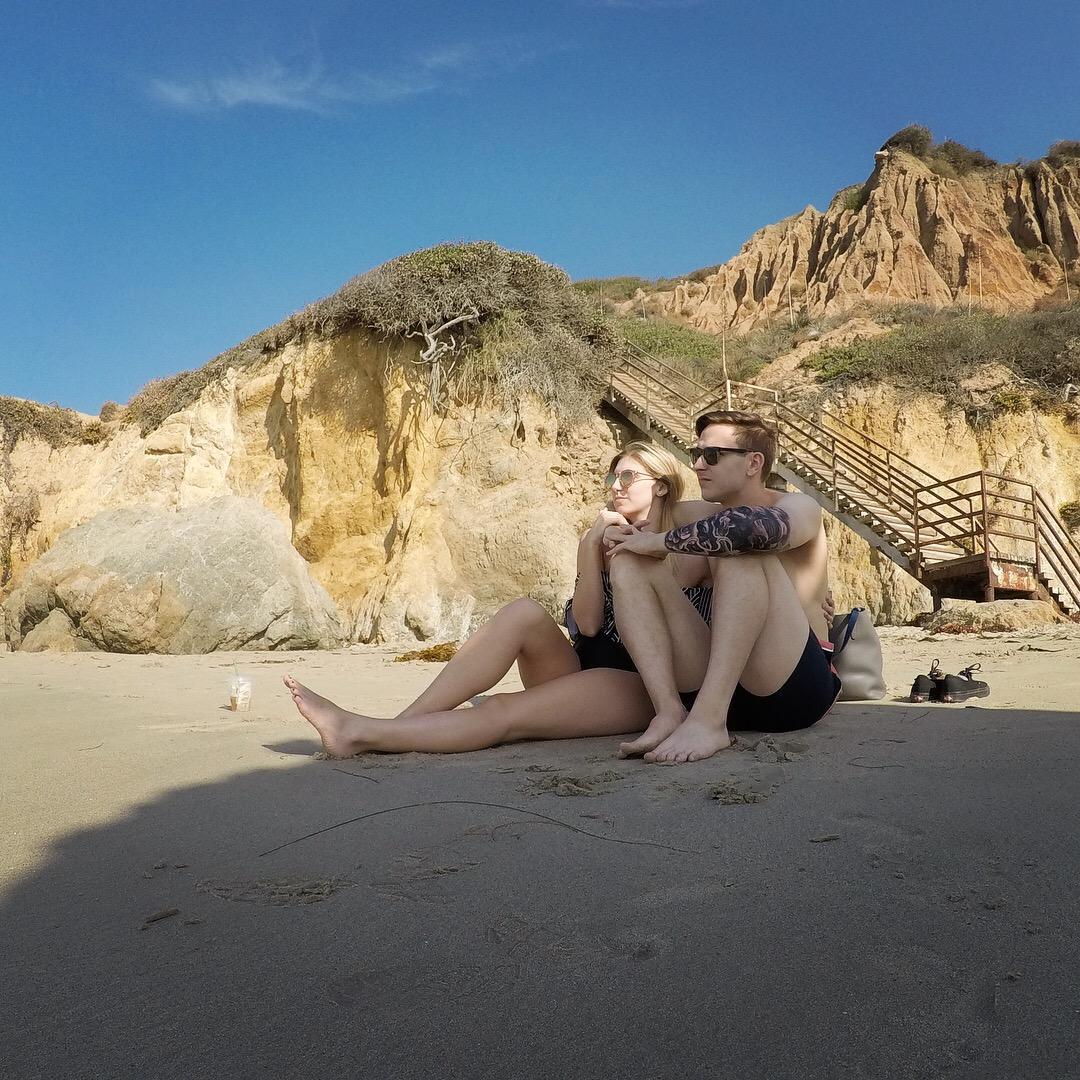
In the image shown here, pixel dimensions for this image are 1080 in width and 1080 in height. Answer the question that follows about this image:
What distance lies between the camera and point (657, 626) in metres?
2.65

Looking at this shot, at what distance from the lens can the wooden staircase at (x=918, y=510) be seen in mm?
11023

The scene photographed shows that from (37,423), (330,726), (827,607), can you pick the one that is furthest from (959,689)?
(37,423)

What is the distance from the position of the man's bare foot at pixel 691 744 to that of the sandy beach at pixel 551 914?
0.22ft

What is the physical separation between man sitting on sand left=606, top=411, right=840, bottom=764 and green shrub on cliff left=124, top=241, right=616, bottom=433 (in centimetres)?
1007

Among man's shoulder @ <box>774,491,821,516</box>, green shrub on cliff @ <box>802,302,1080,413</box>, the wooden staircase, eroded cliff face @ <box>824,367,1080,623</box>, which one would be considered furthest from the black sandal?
green shrub on cliff @ <box>802,302,1080,413</box>

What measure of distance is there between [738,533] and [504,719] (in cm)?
101

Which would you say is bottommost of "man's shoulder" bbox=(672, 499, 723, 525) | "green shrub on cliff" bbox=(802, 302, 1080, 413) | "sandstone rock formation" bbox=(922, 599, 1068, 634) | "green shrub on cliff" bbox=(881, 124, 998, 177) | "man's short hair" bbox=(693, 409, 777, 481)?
"sandstone rock formation" bbox=(922, 599, 1068, 634)

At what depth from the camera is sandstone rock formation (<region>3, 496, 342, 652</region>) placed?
320 inches

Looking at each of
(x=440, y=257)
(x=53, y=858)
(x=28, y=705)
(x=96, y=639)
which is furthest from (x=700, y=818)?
(x=440, y=257)

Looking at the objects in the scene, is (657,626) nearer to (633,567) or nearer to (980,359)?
(633,567)

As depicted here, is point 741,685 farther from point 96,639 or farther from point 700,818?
Answer: point 96,639

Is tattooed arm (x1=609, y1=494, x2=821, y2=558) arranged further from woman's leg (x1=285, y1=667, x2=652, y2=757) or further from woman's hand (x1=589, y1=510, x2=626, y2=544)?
woman's leg (x1=285, y1=667, x2=652, y2=757)

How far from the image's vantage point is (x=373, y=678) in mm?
5957

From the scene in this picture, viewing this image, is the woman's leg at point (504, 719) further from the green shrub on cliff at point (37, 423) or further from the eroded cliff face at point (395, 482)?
the green shrub on cliff at point (37, 423)
